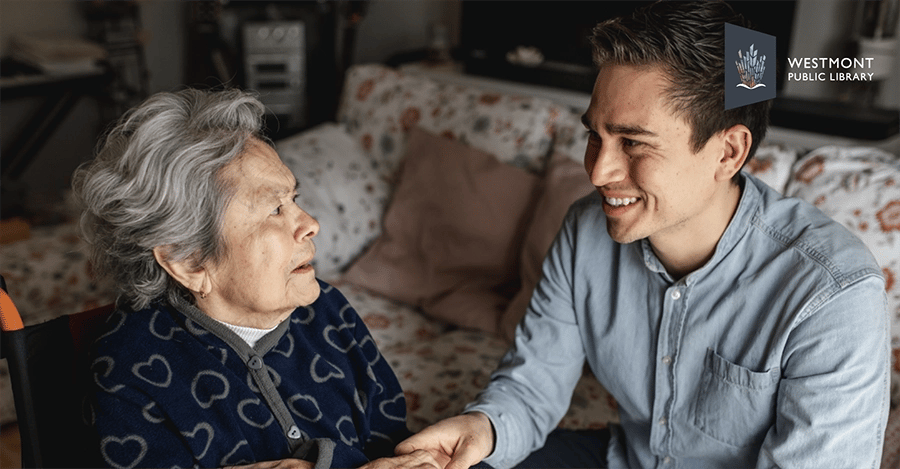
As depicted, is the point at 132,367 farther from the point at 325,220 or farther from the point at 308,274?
the point at 325,220

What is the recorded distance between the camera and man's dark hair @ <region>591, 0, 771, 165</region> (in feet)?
3.78

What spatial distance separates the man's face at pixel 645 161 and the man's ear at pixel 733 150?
1 cm

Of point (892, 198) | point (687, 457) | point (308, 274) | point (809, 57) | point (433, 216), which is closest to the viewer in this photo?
point (308, 274)

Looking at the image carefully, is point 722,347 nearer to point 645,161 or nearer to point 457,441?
point 645,161

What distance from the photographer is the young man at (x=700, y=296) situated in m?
1.09

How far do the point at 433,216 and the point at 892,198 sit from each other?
1.29 meters

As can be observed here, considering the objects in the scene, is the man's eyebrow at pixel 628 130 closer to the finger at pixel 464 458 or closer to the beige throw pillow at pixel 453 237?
the finger at pixel 464 458

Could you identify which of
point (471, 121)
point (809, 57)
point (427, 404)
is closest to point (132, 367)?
point (427, 404)

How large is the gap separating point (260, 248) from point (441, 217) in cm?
124

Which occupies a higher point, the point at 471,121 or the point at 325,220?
the point at 471,121

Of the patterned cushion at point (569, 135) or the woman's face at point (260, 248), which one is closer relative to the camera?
the woman's face at point (260, 248)

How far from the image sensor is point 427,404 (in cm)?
185

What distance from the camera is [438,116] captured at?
2549 millimetres

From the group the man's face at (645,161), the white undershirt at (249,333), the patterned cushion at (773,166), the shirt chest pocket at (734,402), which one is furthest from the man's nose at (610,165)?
the patterned cushion at (773,166)
